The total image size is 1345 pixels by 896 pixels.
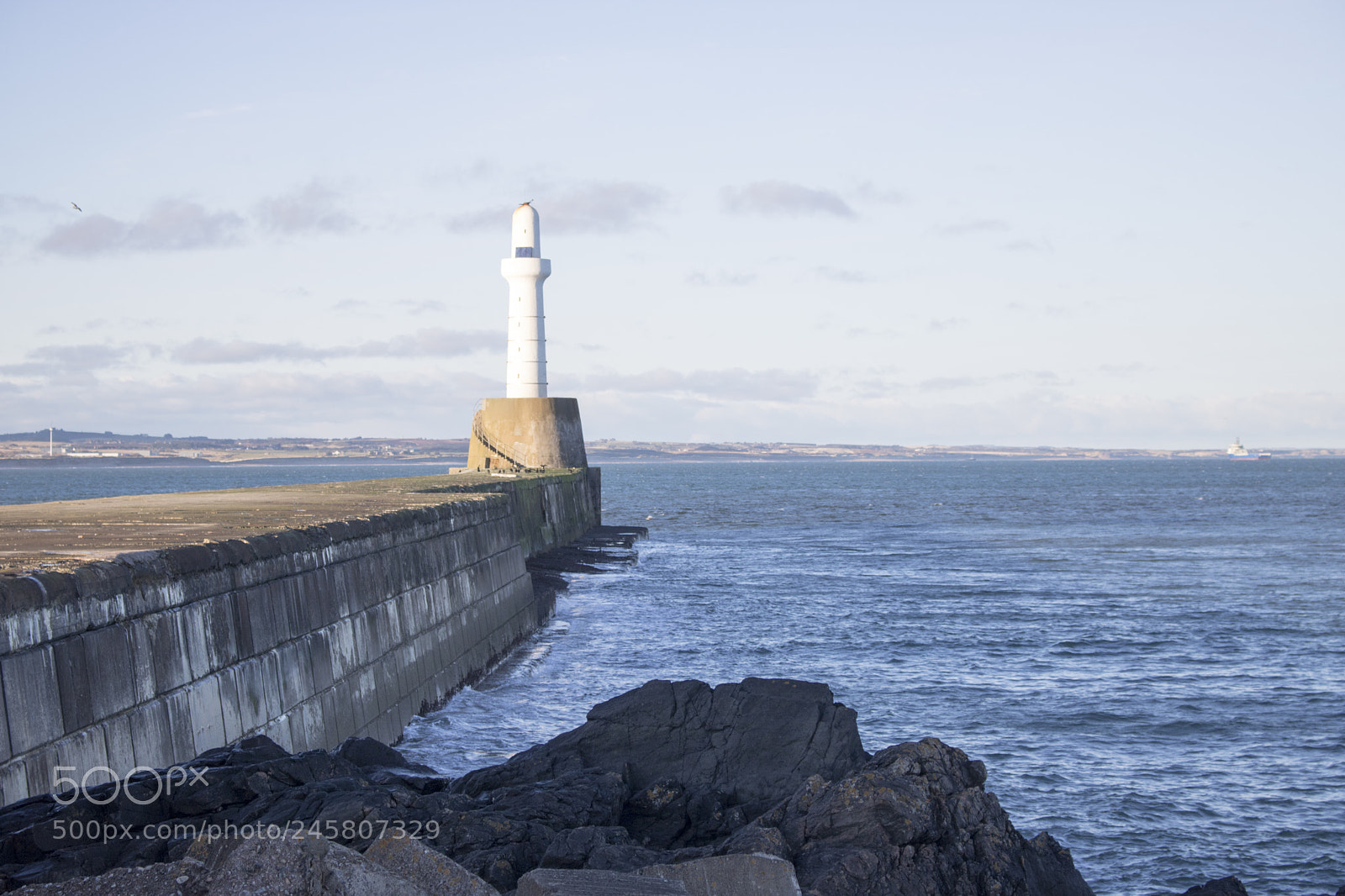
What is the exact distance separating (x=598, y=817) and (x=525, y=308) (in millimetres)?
29950

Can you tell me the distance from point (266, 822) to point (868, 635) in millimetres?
13498

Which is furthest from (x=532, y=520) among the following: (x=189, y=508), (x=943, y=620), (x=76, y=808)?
(x=76, y=808)

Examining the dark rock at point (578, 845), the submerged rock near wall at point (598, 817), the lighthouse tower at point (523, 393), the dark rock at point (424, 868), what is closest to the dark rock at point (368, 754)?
the submerged rock near wall at point (598, 817)

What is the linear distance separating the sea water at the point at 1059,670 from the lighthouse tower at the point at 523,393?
4904 mm

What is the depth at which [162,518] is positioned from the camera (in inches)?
420

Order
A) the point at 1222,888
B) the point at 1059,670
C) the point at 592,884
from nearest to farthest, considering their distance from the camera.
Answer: the point at 592,884, the point at 1222,888, the point at 1059,670

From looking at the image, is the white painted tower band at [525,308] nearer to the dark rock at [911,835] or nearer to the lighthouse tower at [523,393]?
the lighthouse tower at [523,393]

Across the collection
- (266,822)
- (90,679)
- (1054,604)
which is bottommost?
(1054,604)

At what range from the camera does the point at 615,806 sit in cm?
665

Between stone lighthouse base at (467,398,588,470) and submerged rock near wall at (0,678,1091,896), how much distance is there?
27673 millimetres

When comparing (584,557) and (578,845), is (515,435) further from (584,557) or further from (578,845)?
(578,845)

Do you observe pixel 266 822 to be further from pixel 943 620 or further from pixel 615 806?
pixel 943 620

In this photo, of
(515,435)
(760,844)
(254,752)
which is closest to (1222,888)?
(760,844)

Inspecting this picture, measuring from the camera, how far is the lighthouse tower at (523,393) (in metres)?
35.2
